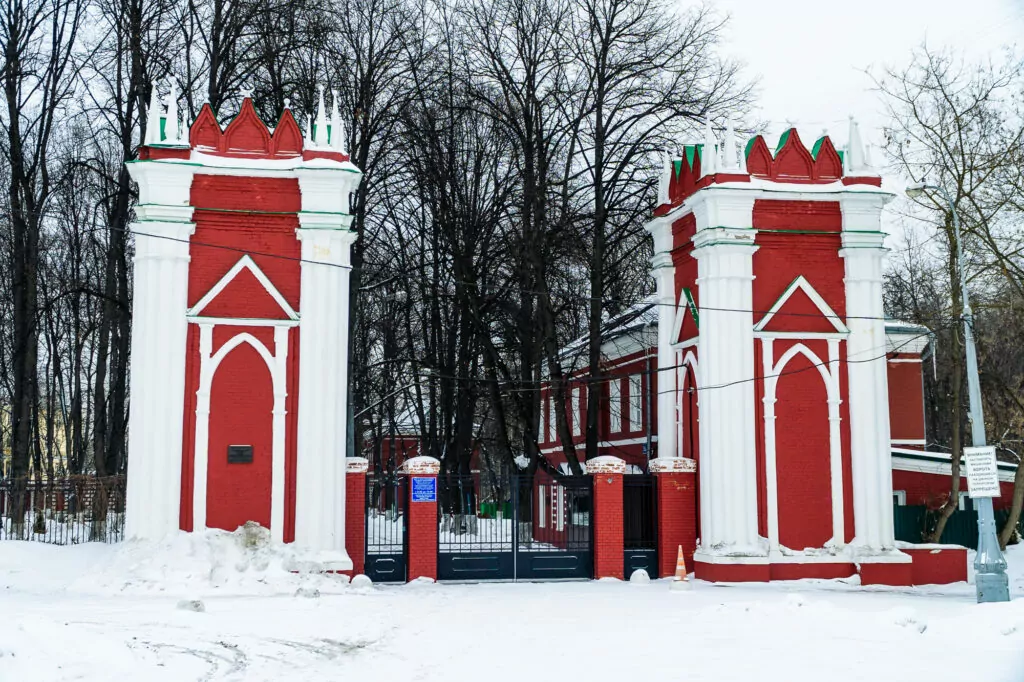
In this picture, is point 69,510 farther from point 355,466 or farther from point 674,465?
point 674,465

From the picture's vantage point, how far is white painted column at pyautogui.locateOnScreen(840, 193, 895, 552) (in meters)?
21.2

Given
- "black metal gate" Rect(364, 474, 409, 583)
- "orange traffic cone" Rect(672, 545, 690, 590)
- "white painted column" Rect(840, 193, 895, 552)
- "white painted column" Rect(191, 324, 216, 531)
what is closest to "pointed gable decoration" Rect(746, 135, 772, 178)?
"white painted column" Rect(840, 193, 895, 552)

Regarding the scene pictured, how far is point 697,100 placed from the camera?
2712 centimetres

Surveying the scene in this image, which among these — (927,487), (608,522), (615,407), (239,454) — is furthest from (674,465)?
(615,407)

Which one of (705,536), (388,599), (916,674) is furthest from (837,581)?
(916,674)

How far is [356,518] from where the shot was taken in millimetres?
20953

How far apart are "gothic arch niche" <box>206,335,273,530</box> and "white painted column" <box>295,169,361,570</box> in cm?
66

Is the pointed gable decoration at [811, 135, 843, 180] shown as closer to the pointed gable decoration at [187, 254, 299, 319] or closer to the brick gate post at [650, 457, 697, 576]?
the brick gate post at [650, 457, 697, 576]

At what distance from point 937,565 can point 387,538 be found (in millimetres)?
10996

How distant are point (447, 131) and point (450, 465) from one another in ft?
34.1

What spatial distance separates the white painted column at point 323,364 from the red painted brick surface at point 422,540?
5.29 ft

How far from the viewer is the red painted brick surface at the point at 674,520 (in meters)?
22.2

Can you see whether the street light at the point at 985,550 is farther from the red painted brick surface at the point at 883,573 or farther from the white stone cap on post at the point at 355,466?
the white stone cap on post at the point at 355,466

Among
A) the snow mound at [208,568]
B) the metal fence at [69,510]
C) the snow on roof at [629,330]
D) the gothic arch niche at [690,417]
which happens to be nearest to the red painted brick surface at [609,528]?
the gothic arch niche at [690,417]
